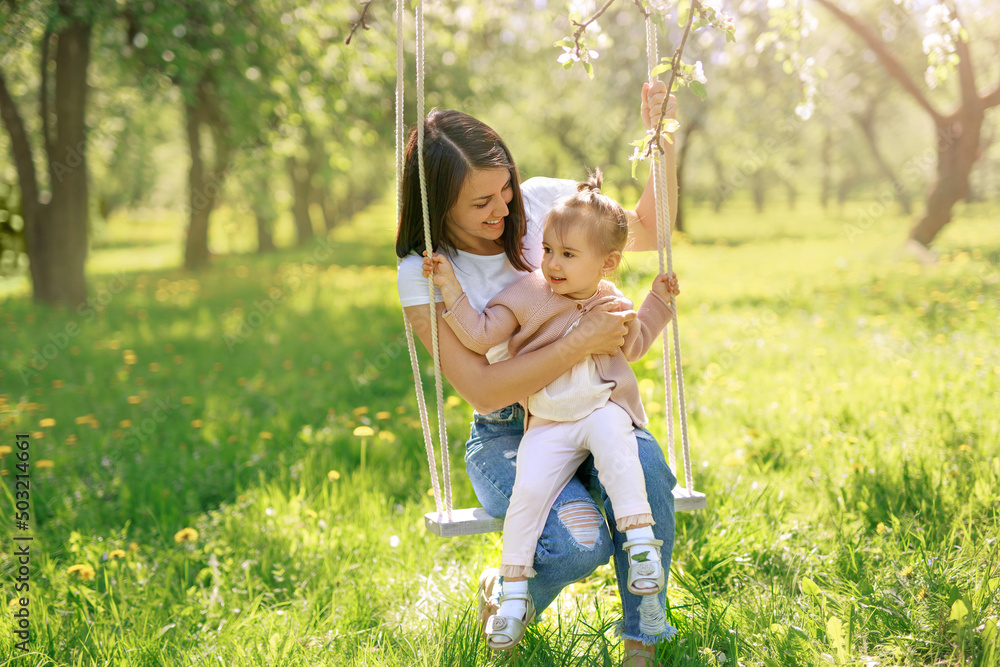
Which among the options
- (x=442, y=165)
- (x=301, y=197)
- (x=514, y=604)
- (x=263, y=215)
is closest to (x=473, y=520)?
(x=514, y=604)

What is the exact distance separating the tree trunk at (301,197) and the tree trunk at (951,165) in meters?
14.2

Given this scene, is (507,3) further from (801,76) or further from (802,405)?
(802,405)

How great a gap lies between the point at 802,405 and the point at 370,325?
4465mm

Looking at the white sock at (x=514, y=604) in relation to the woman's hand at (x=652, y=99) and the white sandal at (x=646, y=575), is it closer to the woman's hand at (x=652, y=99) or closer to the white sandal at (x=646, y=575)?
the white sandal at (x=646, y=575)

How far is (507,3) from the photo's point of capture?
31.5 ft

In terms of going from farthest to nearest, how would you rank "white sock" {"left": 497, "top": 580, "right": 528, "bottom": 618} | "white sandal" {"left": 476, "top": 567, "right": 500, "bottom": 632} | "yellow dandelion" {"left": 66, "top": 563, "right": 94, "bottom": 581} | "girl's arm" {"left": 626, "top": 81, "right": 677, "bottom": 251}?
"yellow dandelion" {"left": 66, "top": 563, "right": 94, "bottom": 581} → "girl's arm" {"left": 626, "top": 81, "right": 677, "bottom": 251} → "white sandal" {"left": 476, "top": 567, "right": 500, "bottom": 632} → "white sock" {"left": 497, "top": 580, "right": 528, "bottom": 618}

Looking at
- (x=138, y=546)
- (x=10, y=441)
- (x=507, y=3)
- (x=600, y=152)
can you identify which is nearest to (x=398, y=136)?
(x=138, y=546)

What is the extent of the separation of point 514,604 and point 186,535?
1.58 m

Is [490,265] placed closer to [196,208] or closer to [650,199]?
[650,199]

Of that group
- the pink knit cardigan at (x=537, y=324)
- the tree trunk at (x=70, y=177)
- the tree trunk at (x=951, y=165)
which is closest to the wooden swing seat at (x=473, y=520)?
the pink knit cardigan at (x=537, y=324)

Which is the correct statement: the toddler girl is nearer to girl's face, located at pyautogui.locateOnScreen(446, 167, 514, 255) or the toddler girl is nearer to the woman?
the woman

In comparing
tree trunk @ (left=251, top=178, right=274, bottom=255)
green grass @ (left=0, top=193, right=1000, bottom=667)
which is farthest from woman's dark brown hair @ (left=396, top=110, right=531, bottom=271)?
tree trunk @ (left=251, top=178, right=274, bottom=255)

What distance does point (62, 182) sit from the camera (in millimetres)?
8195

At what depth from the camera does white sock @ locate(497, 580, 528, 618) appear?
6.06 feet
